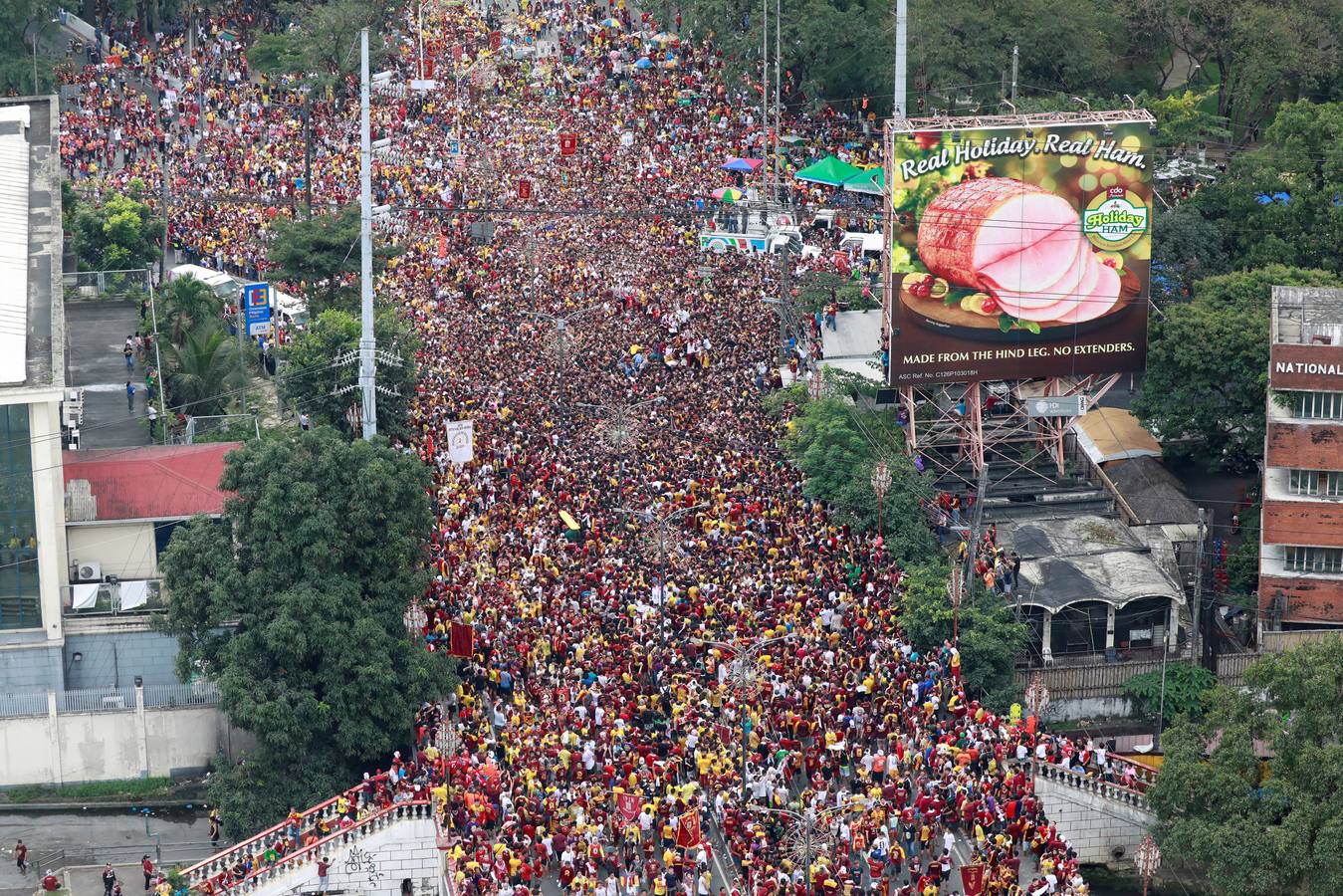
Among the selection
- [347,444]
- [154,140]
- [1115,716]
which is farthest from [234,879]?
[154,140]

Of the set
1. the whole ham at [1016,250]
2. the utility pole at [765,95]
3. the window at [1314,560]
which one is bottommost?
the window at [1314,560]

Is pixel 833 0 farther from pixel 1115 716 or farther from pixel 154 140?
pixel 1115 716

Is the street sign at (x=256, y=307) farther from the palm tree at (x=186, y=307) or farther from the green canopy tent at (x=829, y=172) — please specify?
the green canopy tent at (x=829, y=172)

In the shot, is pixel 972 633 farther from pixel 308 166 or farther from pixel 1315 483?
pixel 308 166

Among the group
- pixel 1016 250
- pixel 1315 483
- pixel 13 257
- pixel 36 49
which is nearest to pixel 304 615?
pixel 13 257

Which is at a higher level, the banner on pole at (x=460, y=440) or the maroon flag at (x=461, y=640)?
the banner on pole at (x=460, y=440)

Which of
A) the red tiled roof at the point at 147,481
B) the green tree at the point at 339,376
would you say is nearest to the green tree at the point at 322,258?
the green tree at the point at 339,376

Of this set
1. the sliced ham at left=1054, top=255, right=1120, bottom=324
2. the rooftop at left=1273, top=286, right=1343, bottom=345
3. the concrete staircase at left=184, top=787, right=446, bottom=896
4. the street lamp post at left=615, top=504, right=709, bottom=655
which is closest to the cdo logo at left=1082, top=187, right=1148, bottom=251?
the sliced ham at left=1054, top=255, right=1120, bottom=324
